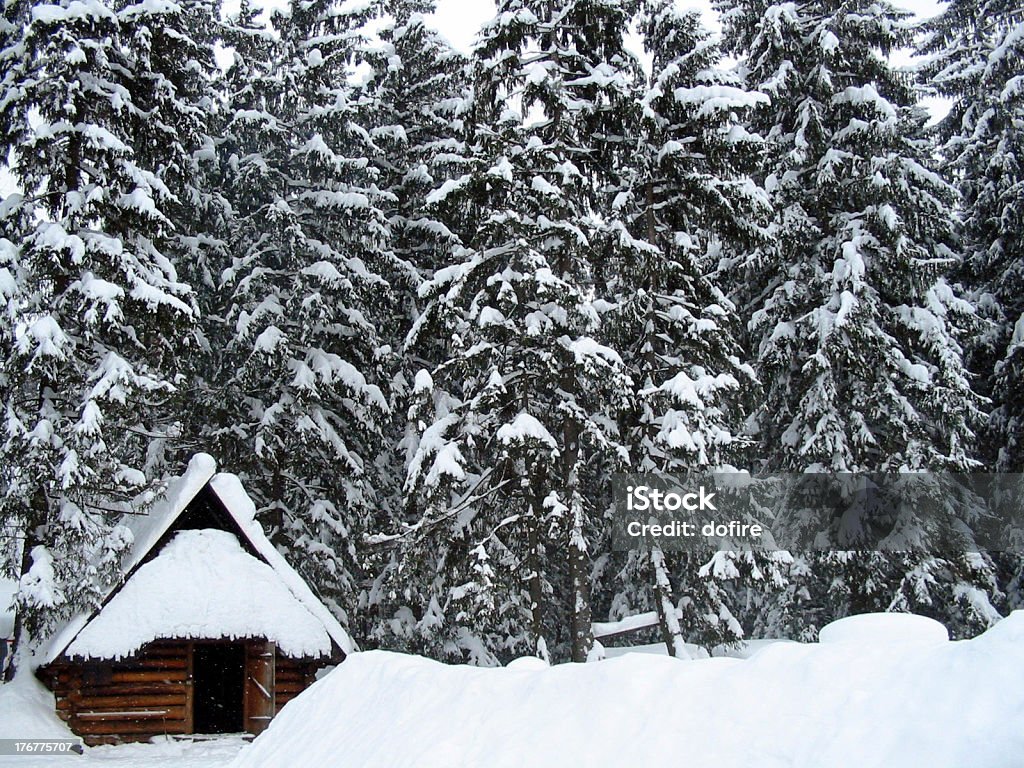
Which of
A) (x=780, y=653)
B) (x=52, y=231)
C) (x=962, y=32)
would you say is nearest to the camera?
(x=780, y=653)

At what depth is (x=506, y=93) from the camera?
1822cm

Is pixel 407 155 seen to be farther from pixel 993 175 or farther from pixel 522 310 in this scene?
pixel 993 175

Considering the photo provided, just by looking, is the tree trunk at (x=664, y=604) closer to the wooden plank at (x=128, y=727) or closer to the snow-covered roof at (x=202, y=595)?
the snow-covered roof at (x=202, y=595)

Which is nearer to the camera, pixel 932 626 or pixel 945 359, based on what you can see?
pixel 932 626

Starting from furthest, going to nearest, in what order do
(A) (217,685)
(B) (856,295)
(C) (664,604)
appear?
(A) (217,685), (B) (856,295), (C) (664,604)

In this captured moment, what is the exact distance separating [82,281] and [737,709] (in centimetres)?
1611

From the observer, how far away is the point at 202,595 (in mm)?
16844

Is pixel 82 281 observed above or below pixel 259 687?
above

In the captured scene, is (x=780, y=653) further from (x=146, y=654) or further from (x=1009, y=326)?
(x=1009, y=326)

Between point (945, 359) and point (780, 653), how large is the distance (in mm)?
15241

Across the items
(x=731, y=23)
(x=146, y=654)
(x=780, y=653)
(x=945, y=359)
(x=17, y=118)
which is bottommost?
(x=146, y=654)

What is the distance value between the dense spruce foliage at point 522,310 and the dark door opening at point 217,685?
308 centimetres

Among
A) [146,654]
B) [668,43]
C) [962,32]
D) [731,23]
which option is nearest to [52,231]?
[146,654]

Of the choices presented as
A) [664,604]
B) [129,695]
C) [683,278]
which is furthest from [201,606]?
[683,278]
